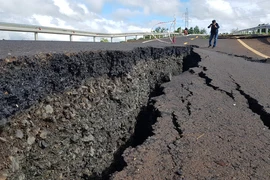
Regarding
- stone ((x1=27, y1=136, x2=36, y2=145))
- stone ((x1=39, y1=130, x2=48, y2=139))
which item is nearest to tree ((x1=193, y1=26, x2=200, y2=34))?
stone ((x1=39, y1=130, x2=48, y2=139))

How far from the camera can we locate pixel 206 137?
2959 mm

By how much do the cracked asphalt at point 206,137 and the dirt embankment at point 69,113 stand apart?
0.27 metres

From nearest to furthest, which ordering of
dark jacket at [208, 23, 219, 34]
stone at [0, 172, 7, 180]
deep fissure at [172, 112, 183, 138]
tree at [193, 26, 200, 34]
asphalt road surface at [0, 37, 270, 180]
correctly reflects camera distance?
asphalt road surface at [0, 37, 270, 180] < stone at [0, 172, 7, 180] < deep fissure at [172, 112, 183, 138] < dark jacket at [208, 23, 219, 34] < tree at [193, 26, 200, 34]

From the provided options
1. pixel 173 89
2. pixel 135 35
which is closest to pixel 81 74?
pixel 173 89

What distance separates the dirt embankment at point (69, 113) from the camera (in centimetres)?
262

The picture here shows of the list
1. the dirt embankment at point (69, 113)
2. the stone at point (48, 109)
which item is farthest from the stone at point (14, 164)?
the stone at point (48, 109)

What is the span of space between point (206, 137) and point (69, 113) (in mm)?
1378

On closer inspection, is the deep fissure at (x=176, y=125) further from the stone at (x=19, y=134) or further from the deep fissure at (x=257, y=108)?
the stone at (x=19, y=134)

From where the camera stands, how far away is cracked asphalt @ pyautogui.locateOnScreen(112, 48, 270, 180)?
7.69 ft

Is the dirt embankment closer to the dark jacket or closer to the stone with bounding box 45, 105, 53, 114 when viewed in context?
the stone with bounding box 45, 105, 53, 114

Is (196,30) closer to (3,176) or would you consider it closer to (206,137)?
(206,137)

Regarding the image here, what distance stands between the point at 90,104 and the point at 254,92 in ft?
8.29

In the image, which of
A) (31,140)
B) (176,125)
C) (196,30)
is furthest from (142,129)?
(196,30)

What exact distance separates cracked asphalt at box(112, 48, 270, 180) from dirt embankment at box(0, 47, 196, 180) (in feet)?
0.89
